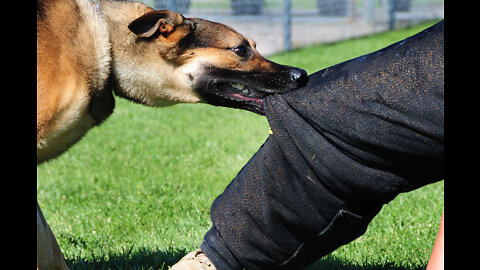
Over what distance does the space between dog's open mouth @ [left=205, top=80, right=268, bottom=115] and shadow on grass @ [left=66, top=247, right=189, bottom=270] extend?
0.89m

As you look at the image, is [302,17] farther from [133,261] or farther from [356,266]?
[133,261]

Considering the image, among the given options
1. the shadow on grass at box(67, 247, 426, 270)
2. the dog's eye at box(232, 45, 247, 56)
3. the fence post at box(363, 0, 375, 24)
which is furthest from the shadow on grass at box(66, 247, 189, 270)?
the fence post at box(363, 0, 375, 24)

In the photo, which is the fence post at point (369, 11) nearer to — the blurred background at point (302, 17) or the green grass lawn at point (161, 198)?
the blurred background at point (302, 17)

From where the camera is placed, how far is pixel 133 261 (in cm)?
327

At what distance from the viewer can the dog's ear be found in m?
3.15

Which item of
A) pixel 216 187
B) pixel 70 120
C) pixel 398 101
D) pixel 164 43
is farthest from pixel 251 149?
pixel 398 101

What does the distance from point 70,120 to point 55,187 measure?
1907 millimetres

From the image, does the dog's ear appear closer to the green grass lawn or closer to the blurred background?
the green grass lawn

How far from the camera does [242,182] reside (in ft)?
9.45

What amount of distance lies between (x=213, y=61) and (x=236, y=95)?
0.23 meters

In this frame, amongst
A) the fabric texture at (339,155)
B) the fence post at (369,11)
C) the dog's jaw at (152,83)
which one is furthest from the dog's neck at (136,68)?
the fence post at (369,11)

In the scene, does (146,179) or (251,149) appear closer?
(146,179)
